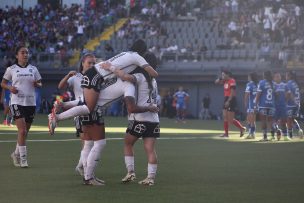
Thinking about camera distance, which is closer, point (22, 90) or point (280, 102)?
point (22, 90)

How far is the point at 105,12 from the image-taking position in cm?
6162

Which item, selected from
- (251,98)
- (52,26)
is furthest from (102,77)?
(52,26)

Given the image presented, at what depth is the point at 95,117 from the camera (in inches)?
529

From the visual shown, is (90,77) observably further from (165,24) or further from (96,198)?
(165,24)

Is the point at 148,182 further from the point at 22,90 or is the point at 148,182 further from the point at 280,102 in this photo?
the point at 280,102

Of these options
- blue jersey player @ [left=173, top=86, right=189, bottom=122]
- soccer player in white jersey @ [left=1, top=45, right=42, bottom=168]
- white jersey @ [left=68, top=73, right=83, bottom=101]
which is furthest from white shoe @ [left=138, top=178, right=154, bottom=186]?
blue jersey player @ [left=173, top=86, right=189, bottom=122]

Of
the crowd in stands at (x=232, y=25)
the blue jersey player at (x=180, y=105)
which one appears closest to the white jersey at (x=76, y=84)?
the blue jersey player at (x=180, y=105)

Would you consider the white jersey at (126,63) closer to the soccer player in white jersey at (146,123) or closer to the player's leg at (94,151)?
the soccer player in white jersey at (146,123)

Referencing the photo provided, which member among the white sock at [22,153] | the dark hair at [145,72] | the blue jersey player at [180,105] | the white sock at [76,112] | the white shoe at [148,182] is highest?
the dark hair at [145,72]

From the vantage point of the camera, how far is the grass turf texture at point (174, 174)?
12.1m

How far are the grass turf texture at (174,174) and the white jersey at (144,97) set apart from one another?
1.05 meters

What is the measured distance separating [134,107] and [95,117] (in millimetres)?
683

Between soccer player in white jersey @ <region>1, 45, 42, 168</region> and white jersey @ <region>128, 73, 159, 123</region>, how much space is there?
12.4 feet

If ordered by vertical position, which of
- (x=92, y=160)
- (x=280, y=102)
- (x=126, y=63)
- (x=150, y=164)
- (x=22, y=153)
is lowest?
(x=22, y=153)
